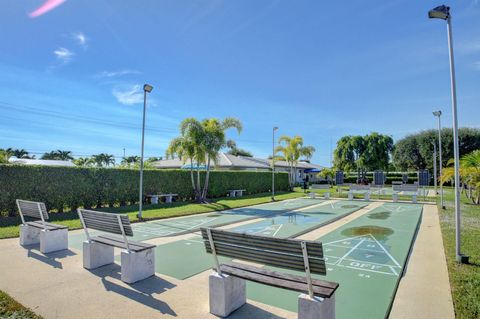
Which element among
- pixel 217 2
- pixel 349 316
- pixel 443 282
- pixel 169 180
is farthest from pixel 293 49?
pixel 349 316

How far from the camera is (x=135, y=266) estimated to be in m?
4.75

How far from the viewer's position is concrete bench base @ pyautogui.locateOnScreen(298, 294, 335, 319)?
119 inches

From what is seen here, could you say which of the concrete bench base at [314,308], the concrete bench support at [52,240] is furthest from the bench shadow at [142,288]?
the concrete bench support at [52,240]

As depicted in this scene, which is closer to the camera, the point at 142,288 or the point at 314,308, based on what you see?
the point at 314,308

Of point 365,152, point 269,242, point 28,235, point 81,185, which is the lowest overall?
point 28,235

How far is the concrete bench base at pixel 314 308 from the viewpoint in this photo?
3.02m

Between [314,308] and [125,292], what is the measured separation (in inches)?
111

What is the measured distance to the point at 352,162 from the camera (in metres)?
49.0

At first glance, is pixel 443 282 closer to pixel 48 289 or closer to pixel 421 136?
pixel 48 289

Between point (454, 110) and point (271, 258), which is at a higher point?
point (454, 110)

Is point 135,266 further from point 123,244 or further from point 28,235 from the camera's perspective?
point 28,235

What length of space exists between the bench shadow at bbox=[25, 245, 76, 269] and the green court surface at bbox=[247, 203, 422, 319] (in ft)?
12.8

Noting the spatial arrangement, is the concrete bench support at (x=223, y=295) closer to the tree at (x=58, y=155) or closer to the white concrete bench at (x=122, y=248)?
the white concrete bench at (x=122, y=248)

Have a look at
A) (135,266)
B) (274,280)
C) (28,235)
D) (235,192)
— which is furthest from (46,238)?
(235,192)
